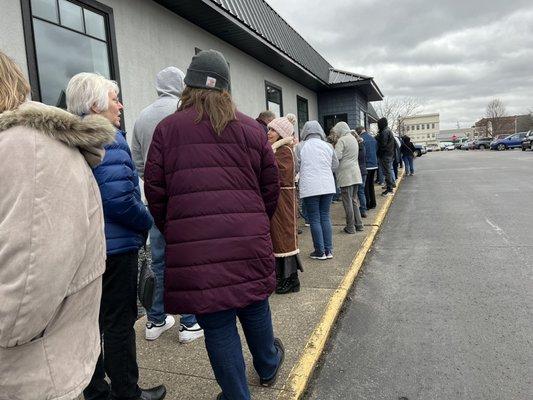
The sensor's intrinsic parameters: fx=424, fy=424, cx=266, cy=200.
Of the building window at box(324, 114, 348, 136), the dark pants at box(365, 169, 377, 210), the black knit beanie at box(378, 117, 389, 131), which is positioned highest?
the building window at box(324, 114, 348, 136)

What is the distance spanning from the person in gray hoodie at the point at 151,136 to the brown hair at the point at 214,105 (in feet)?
3.68

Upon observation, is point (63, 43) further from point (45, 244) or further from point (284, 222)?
point (45, 244)

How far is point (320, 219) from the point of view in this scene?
554 centimetres

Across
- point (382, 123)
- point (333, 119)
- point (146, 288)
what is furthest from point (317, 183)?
point (333, 119)

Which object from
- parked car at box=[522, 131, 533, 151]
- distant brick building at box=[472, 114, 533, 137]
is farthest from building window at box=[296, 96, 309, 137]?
distant brick building at box=[472, 114, 533, 137]

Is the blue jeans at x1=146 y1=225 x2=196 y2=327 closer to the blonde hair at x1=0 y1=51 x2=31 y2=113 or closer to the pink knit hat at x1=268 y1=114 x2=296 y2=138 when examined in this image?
the pink knit hat at x1=268 y1=114 x2=296 y2=138

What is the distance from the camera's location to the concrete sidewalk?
2.80 metres

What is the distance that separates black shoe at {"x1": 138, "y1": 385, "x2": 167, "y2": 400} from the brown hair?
5.60 ft

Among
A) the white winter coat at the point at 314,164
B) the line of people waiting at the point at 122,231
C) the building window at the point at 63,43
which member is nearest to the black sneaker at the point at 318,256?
the white winter coat at the point at 314,164

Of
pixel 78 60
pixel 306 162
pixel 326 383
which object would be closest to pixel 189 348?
pixel 326 383

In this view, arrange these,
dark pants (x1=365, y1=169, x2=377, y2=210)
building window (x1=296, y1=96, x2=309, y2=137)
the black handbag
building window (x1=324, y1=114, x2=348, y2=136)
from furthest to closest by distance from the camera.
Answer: building window (x1=324, y1=114, x2=348, y2=136) → building window (x1=296, y1=96, x2=309, y2=137) → dark pants (x1=365, y1=169, x2=377, y2=210) → the black handbag

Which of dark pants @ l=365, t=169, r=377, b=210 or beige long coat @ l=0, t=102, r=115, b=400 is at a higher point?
beige long coat @ l=0, t=102, r=115, b=400

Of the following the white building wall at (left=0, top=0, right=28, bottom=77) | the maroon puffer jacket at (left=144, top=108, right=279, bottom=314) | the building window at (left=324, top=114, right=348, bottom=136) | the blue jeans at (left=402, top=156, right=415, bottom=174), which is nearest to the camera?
the maroon puffer jacket at (left=144, top=108, right=279, bottom=314)

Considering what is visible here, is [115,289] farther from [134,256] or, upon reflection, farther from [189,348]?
[189,348]
